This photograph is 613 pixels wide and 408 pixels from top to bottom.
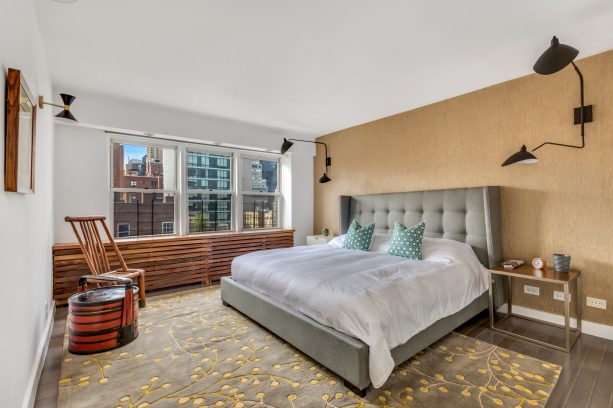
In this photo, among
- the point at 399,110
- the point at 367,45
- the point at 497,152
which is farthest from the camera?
the point at 399,110

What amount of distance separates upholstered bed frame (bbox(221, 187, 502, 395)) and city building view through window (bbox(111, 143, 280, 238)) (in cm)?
165

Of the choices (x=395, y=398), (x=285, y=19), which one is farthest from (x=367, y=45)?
(x=395, y=398)

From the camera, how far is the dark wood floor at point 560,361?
1848mm

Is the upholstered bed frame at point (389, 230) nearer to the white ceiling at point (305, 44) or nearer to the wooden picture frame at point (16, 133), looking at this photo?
the white ceiling at point (305, 44)

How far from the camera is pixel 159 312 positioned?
130 inches

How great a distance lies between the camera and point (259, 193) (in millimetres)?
5449

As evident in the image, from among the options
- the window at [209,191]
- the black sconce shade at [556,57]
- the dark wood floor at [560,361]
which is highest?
the black sconce shade at [556,57]

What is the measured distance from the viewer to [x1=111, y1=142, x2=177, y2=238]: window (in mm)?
4168

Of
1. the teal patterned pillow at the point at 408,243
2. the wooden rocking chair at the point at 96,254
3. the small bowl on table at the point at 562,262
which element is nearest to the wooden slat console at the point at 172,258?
the wooden rocking chair at the point at 96,254

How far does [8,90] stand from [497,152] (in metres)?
4.05

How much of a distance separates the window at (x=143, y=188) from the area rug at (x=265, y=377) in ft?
6.95

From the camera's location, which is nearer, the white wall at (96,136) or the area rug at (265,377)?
the area rug at (265,377)

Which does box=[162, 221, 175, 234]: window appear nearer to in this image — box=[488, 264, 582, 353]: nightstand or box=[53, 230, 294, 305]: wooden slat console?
box=[53, 230, 294, 305]: wooden slat console

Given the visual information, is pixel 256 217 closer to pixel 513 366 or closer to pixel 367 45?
pixel 367 45
